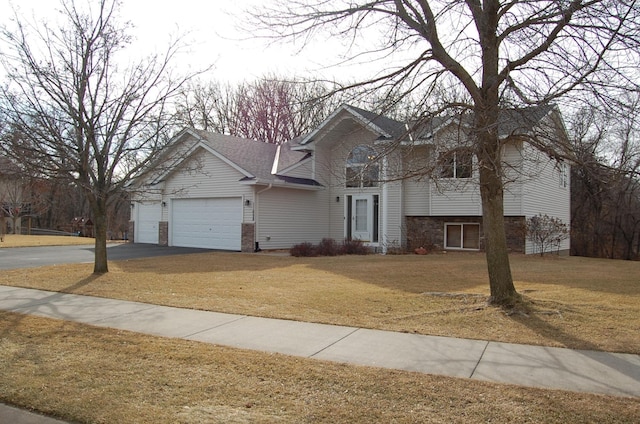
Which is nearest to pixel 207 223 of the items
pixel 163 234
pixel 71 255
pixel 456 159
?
pixel 163 234

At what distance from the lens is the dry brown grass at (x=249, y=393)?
410 centimetres

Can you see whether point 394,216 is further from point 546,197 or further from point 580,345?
point 580,345

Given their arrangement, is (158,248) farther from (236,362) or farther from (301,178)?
(236,362)

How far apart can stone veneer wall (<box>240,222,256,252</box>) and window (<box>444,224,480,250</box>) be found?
755 centimetres

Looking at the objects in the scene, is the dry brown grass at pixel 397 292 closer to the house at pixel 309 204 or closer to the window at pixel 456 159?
the window at pixel 456 159

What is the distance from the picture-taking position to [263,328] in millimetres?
7254

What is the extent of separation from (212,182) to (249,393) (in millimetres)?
17806

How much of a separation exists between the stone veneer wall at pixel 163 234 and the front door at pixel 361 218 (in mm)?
8152

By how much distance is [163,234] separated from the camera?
2362 cm

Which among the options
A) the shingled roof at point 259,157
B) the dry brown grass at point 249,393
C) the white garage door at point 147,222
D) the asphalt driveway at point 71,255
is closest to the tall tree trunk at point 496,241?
the dry brown grass at point 249,393

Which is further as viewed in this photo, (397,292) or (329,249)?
(329,249)

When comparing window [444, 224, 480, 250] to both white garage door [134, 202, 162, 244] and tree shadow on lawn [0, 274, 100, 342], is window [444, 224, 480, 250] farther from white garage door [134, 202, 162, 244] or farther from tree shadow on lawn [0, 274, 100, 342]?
tree shadow on lawn [0, 274, 100, 342]

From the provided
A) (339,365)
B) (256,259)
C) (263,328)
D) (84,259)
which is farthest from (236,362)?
(84,259)

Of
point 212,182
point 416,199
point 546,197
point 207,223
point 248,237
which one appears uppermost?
point 212,182
